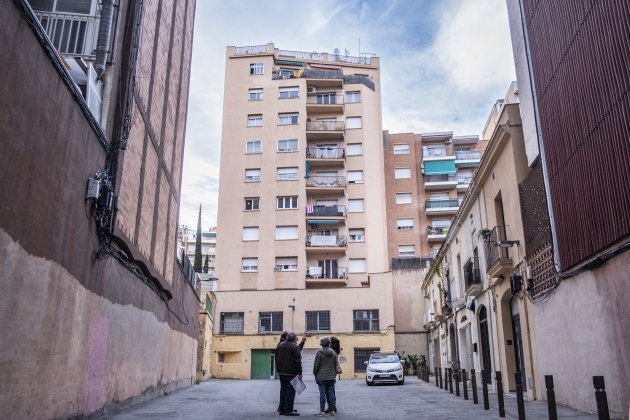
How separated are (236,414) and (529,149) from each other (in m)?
9.50

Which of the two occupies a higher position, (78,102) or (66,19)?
(66,19)

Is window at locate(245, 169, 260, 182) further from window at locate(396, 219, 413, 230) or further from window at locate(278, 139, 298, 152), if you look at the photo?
window at locate(396, 219, 413, 230)

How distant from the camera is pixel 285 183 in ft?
139

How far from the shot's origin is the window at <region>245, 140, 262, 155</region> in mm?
43500

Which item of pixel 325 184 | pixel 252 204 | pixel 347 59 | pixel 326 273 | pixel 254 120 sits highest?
pixel 347 59

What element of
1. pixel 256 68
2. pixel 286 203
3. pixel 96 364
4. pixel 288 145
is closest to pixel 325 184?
pixel 286 203

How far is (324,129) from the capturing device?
147 feet

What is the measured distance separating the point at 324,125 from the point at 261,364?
64.1ft

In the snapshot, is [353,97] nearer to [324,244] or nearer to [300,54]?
[300,54]

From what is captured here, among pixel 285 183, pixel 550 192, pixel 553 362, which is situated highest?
pixel 285 183

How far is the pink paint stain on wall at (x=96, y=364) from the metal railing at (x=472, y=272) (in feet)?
43.2

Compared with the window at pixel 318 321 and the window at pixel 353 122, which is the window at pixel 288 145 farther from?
the window at pixel 318 321

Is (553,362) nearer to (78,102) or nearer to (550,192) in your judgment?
(550,192)

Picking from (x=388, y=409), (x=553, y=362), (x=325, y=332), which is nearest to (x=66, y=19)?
(x=388, y=409)
